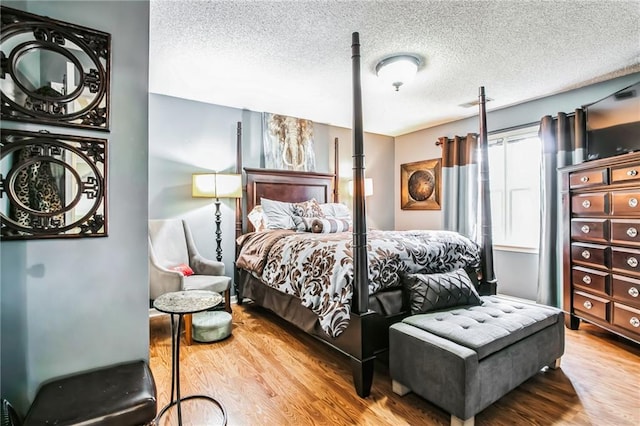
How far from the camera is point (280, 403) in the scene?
72.6 inches

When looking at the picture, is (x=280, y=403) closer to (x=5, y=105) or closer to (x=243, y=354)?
(x=243, y=354)

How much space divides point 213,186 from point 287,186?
1062 millimetres

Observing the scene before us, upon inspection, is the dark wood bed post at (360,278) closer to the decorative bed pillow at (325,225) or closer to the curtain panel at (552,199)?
the decorative bed pillow at (325,225)

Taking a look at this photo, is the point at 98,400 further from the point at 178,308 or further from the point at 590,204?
the point at 590,204

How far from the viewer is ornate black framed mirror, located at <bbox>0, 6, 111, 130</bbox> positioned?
121 cm

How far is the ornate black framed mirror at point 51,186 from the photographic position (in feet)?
4.00

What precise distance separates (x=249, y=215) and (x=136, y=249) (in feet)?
7.78

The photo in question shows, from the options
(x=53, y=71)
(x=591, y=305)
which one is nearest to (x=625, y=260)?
(x=591, y=305)

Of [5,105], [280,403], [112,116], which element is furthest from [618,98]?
[5,105]

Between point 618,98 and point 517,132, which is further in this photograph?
point 517,132

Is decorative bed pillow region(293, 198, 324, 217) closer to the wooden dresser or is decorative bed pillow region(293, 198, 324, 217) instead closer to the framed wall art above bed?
the framed wall art above bed


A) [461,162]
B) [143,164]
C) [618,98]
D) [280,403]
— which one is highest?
[618,98]

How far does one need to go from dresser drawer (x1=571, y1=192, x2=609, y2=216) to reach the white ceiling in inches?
46.8

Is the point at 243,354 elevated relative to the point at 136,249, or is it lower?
lower
